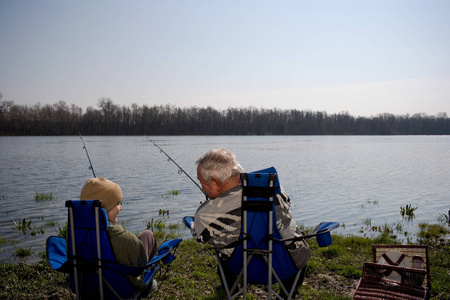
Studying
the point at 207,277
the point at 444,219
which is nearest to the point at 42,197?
the point at 207,277

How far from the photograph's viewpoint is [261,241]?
3.07 m

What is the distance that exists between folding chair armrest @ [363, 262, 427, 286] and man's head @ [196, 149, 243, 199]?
66.8 inches

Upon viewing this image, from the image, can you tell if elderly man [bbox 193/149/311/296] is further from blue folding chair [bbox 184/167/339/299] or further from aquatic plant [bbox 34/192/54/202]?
aquatic plant [bbox 34/192/54/202]

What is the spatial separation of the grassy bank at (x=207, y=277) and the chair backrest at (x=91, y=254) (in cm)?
111

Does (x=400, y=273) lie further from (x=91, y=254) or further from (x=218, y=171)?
(x=91, y=254)

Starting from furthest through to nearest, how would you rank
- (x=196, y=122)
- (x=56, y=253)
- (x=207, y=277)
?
(x=196, y=122)
(x=207, y=277)
(x=56, y=253)

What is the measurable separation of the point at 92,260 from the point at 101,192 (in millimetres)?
575

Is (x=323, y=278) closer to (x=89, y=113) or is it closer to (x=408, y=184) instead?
(x=408, y=184)

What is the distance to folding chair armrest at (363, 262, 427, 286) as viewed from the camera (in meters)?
3.36

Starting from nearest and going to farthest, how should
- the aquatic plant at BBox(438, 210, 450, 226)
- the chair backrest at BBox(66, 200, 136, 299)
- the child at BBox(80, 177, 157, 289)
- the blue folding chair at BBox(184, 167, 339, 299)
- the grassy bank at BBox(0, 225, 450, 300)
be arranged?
A: 1. the chair backrest at BBox(66, 200, 136, 299)
2. the blue folding chair at BBox(184, 167, 339, 299)
3. the child at BBox(80, 177, 157, 289)
4. the grassy bank at BBox(0, 225, 450, 300)
5. the aquatic plant at BBox(438, 210, 450, 226)

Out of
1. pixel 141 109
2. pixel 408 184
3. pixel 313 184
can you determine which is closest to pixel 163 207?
pixel 313 184

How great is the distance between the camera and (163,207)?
10.6 metres

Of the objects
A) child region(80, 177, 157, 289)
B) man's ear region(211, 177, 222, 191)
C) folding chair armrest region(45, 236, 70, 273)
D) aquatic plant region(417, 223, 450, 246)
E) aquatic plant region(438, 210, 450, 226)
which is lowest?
aquatic plant region(438, 210, 450, 226)

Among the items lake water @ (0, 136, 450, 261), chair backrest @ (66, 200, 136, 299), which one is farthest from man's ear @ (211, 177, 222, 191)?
lake water @ (0, 136, 450, 261)
